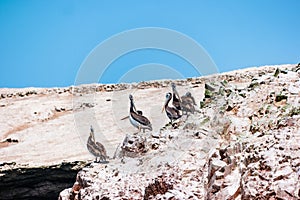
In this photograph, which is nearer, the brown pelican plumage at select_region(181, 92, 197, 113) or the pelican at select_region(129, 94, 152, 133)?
the brown pelican plumage at select_region(181, 92, 197, 113)

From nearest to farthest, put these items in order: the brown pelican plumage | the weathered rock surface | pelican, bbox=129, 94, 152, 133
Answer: the weathered rock surface, the brown pelican plumage, pelican, bbox=129, 94, 152, 133

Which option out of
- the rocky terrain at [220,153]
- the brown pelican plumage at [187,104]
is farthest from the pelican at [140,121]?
the rocky terrain at [220,153]

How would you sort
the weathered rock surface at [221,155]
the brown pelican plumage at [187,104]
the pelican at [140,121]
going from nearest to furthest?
the weathered rock surface at [221,155] < the brown pelican plumage at [187,104] < the pelican at [140,121]

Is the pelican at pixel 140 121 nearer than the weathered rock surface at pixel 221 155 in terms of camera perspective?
No

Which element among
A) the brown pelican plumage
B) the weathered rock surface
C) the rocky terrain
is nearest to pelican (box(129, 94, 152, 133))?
the brown pelican plumage

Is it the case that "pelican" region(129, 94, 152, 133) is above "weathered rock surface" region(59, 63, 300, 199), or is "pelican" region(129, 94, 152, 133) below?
above

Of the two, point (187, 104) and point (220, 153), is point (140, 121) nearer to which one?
point (187, 104)

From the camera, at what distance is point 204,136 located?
706 centimetres

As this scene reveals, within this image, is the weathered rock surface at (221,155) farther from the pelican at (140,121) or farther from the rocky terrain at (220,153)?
the pelican at (140,121)

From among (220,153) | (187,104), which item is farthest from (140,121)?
(220,153)

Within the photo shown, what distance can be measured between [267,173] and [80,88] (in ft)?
77.9

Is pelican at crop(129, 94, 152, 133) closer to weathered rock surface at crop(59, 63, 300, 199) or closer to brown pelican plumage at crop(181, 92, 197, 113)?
brown pelican plumage at crop(181, 92, 197, 113)

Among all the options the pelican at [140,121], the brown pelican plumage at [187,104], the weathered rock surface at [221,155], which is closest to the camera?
the weathered rock surface at [221,155]

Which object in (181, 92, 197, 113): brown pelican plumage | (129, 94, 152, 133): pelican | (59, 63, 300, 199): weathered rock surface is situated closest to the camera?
(59, 63, 300, 199): weathered rock surface
